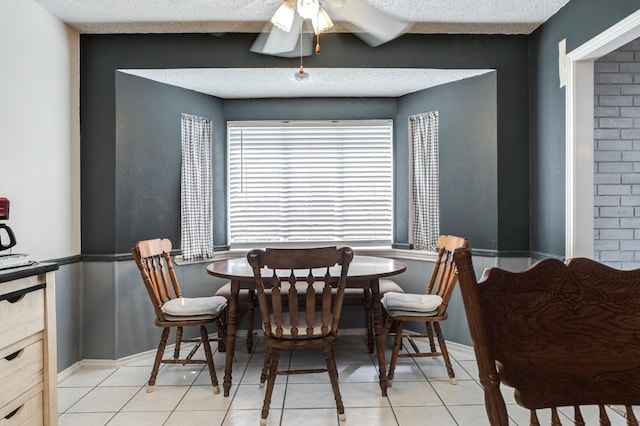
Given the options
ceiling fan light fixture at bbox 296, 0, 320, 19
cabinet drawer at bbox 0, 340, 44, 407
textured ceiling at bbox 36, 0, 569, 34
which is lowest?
cabinet drawer at bbox 0, 340, 44, 407

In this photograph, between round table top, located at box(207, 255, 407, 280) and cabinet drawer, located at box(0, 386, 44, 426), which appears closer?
cabinet drawer, located at box(0, 386, 44, 426)

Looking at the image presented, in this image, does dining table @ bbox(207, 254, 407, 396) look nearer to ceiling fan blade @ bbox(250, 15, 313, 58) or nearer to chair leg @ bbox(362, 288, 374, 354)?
chair leg @ bbox(362, 288, 374, 354)

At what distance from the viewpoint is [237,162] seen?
14.2 ft

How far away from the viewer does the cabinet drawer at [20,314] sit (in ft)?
5.67

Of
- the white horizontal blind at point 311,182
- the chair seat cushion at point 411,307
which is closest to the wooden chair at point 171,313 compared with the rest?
the chair seat cushion at point 411,307

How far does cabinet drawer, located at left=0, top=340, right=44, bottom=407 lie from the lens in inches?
67.9

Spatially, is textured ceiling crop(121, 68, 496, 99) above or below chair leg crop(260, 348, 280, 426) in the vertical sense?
above

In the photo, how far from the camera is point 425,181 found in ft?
13.2

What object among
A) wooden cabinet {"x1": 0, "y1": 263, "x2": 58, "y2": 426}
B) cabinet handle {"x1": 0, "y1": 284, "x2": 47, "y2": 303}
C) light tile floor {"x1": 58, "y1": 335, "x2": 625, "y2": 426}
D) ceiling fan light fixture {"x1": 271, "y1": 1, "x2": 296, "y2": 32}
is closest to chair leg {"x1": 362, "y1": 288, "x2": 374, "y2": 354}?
light tile floor {"x1": 58, "y1": 335, "x2": 625, "y2": 426}

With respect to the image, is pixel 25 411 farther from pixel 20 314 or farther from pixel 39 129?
pixel 39 129

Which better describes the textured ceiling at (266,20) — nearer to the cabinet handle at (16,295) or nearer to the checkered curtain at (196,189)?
the checkered curtain at (196,189)

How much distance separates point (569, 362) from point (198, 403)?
232cm

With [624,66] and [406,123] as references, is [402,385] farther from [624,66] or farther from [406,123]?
[624,66]

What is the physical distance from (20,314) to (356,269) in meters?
1.92
